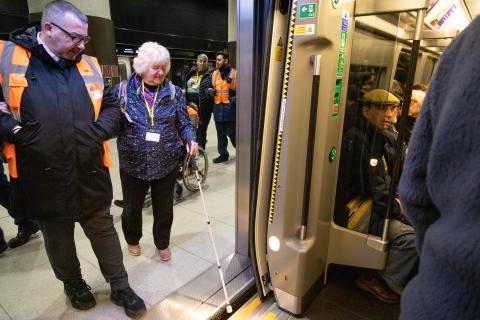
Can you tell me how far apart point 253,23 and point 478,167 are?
1718 millimetres

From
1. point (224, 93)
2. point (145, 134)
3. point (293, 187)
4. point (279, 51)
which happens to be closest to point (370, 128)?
point (293, 187)

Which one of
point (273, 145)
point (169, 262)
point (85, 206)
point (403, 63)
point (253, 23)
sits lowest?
point (169, 262)

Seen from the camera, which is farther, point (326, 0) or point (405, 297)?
point (326, 0)

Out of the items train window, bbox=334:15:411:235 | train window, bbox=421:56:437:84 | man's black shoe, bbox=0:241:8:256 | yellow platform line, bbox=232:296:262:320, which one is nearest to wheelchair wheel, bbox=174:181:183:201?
man's black shoe, bbox=0:241:8:256

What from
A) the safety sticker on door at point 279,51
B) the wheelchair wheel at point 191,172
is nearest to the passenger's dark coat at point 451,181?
the safety sticker on door at point 279,51

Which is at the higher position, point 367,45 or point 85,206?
point 367,45

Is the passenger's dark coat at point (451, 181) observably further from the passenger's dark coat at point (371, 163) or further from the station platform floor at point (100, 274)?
the station platform floor at point (100, 274)

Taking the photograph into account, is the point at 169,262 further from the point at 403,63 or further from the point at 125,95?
the point at 403,63

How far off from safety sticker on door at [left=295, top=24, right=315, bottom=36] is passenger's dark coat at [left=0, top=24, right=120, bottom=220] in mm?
1111

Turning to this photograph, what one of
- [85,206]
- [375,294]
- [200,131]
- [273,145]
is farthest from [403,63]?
[200,131]

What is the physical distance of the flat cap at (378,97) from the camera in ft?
6.62

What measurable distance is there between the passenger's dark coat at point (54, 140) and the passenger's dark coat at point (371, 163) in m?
1.48

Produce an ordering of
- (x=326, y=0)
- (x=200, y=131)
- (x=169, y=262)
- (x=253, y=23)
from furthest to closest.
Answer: (x=200, y=131)
(x=169, y=262)
(x=253, y=23)
(x=326, y=0)

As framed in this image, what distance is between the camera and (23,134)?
154 centimetres
